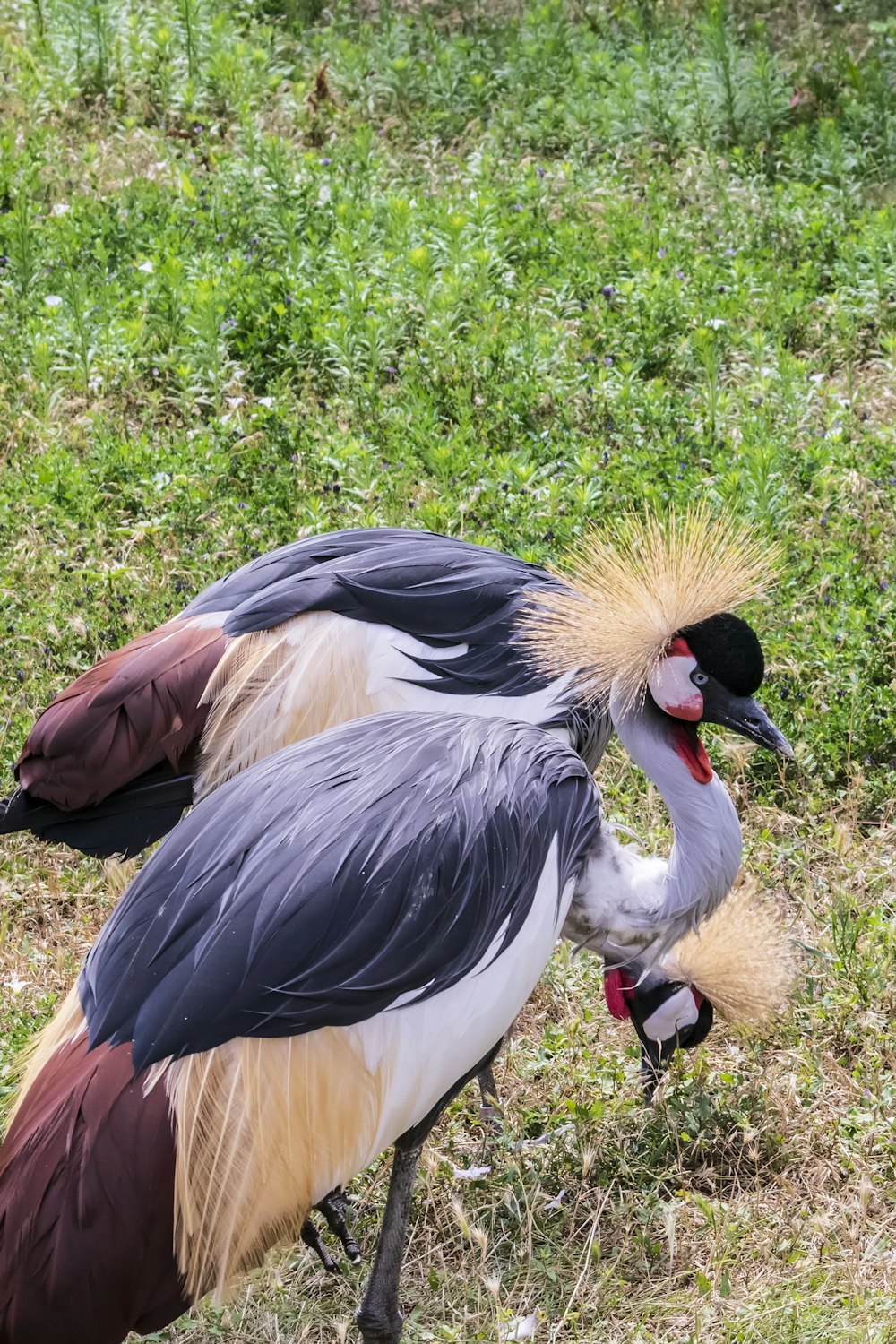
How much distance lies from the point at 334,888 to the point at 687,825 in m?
0.62

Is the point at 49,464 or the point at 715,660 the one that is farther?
the point at 49,464

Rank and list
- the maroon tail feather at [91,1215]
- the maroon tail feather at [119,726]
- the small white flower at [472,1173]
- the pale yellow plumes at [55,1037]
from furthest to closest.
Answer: the maroon tail feather at [119,726]
the small white flower at [472,1173]
the pale yellow plumes at [55,1037]
the maroon tail feather at [91,1215]

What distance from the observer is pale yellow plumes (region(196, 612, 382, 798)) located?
2479mm

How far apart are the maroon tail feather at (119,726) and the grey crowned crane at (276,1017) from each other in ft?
1.28

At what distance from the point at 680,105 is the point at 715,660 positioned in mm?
3307

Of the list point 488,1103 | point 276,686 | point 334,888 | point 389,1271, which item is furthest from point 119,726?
point 389,1271

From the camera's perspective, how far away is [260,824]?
1.98 m

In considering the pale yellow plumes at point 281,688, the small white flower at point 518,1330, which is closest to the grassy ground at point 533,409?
the small white flower at point 518,1330

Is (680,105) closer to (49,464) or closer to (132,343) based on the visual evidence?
(132,343)

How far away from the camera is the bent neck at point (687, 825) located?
2199mm

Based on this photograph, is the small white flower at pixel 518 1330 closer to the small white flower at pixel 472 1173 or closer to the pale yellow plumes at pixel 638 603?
the small white flower at pixel 472 1173

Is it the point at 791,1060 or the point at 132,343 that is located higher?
the point at 132,343

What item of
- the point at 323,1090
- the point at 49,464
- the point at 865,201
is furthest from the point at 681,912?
the point at 865,201

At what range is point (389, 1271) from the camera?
1986 millimetres
